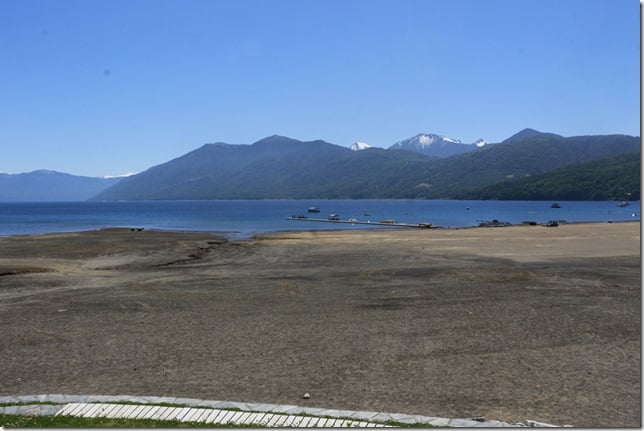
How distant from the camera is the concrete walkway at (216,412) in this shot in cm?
776

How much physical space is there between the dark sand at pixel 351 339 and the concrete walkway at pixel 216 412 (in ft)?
2.06

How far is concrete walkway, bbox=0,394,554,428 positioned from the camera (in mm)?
7762

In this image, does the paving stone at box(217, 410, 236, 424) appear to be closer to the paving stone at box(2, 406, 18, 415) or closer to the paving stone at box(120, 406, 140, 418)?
the paving stone at box(120, 406, 140, 418)

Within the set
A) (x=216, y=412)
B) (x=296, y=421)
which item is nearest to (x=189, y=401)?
(x=216, y=412)

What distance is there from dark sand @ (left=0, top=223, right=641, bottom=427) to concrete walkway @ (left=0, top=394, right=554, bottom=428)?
0.63m

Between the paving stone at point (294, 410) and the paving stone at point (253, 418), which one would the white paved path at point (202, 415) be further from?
the paving stone at point (294, 410)

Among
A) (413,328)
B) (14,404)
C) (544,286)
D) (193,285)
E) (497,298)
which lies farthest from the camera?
(193,285)

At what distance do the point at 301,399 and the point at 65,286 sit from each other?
56.6 ft

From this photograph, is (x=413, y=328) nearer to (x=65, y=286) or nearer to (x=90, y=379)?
(x=90, y=379)

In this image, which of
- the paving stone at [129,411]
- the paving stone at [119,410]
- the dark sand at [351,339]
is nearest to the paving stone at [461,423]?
the dark sand at [351,339]

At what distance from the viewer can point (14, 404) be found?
8.73 metres

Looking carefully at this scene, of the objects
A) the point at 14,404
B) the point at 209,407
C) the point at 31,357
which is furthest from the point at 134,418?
the point at 31,357

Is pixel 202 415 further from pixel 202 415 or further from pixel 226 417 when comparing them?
pixel 226 417

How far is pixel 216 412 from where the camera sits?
812 cm
